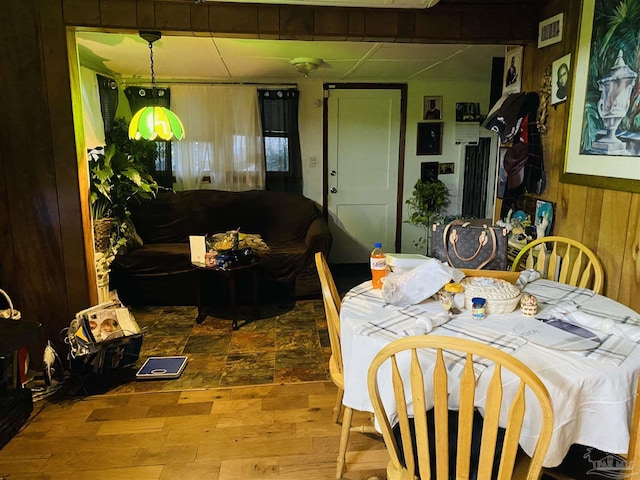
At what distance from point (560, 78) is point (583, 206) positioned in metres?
0.73

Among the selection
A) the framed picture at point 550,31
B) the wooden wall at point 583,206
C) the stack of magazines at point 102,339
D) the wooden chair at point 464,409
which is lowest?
the stack of magazines at point 102,339

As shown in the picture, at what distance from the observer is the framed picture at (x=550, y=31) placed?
244 cm

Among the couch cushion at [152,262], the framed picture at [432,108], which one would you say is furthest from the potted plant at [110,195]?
the framed picture at [432,108]

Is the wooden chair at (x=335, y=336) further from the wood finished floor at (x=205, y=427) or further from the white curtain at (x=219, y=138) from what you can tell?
the white curtain at (x=219, y=138)

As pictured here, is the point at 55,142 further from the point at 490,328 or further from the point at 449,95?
the point at 449,95

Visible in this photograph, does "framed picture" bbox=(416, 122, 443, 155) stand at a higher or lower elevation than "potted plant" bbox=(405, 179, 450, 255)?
higher

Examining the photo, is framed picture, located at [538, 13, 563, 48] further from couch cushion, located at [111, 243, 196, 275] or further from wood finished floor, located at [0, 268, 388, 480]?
couch cushion, located at [111, 243, 196, 275]

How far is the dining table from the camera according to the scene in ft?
4.05

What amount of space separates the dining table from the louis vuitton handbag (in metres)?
0.34

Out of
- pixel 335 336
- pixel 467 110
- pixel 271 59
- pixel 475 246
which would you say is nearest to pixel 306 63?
pixel 271 59

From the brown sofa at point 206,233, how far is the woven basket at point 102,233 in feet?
1.34

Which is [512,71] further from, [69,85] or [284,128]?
[69,85]

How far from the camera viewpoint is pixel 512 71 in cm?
292

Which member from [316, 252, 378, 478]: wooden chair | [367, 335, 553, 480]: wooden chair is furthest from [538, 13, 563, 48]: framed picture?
[367, 335, 553, 480]: wooden chair
